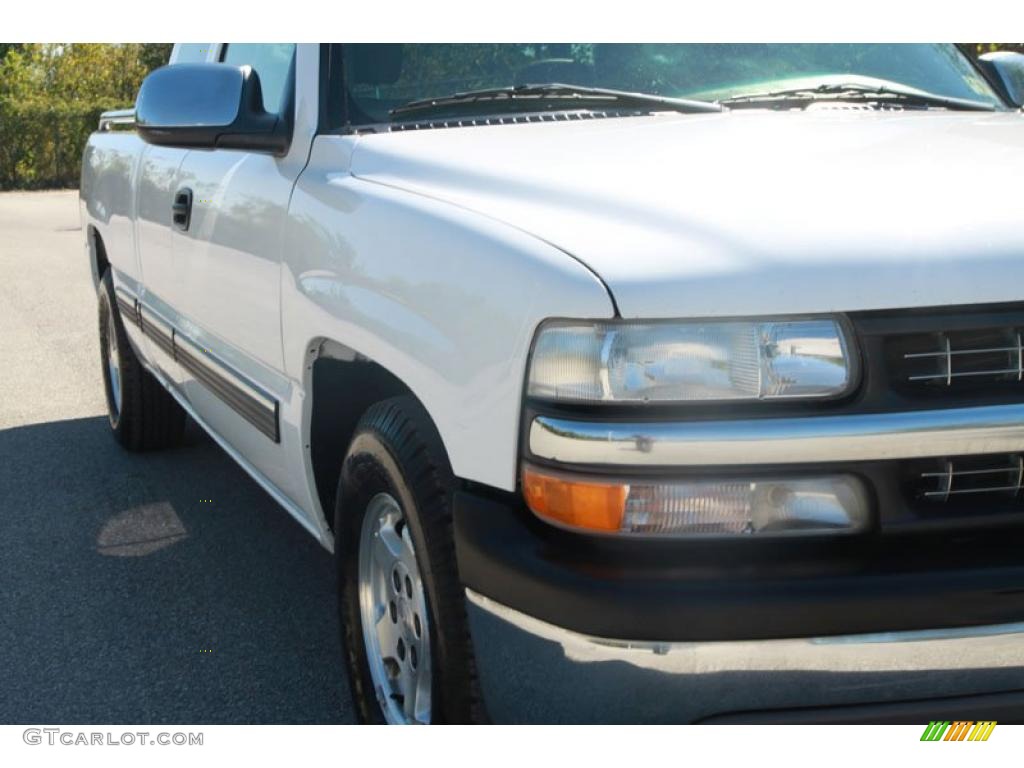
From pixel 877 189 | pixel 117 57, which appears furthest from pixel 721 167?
pixel 117 57

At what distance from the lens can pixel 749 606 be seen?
2.01 m

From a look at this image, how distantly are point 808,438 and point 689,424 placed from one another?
7.1 inches

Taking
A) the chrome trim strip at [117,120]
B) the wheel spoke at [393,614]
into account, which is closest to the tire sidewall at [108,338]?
the chrome trim strip at [117,120]

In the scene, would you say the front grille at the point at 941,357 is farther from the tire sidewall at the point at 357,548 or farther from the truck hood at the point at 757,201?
the tire sidewall at the point at 357,548

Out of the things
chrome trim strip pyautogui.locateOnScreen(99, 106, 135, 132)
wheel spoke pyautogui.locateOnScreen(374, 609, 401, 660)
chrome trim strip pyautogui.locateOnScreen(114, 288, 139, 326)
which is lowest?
wheel spoke pyautogui.locateOnScreen(374, 609, 401, 660)

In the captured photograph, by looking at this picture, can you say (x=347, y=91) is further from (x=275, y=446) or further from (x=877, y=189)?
(x=877, y=189)

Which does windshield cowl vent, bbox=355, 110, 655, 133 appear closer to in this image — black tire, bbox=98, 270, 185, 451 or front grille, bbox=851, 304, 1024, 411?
front grille, bbox=851, 304, 1024, 411

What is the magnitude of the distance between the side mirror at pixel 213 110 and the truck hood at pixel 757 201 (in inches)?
17.1

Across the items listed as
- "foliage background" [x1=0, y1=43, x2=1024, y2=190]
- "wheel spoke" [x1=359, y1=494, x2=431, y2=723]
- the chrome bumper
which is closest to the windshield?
"wheel spoke" [x1=359, y1=494, x2=431, y2=723]

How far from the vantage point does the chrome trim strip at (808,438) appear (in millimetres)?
2068

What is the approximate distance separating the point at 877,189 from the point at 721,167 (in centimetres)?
32

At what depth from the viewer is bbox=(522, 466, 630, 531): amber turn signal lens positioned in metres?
2.12

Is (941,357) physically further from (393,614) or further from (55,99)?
(55,99)

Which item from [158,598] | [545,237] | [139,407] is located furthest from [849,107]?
[139,407]
